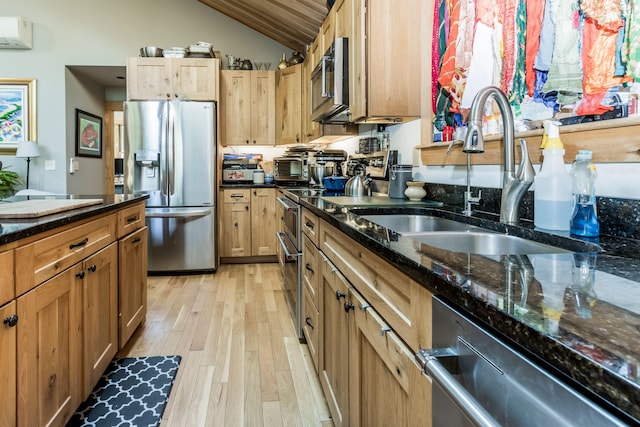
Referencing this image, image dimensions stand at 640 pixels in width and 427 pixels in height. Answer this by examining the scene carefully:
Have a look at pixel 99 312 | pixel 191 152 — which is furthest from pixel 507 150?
pixel 191 152

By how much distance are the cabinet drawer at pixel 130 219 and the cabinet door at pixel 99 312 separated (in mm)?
143

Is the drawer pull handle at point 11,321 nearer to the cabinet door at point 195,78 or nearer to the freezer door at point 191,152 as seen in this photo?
the freezer door at point 191,152

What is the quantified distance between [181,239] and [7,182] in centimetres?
217

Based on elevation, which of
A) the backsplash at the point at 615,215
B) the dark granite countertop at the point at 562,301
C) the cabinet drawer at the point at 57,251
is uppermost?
the backsplash at the point at 615,215

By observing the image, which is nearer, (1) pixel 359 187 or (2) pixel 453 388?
(2) pixel 453 388

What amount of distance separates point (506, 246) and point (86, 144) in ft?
17.9

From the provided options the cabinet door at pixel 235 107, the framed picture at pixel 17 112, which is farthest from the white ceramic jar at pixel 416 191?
the framed picture at pixel 17 112

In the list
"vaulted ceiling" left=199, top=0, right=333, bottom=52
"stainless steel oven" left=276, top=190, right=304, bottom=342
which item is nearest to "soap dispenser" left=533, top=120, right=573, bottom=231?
"stainless steel oven" left=276, top=190, right=304, bottom=342

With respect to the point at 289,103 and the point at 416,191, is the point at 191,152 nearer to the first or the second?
the point at 289,103

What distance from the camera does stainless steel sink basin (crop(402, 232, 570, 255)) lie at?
1.23 metres

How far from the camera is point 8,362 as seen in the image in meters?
1.17

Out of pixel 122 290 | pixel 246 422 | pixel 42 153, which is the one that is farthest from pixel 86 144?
pixel 246 422

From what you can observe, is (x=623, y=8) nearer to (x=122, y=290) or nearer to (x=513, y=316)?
(x=513, y=316)

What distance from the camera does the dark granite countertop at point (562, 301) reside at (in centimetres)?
37
